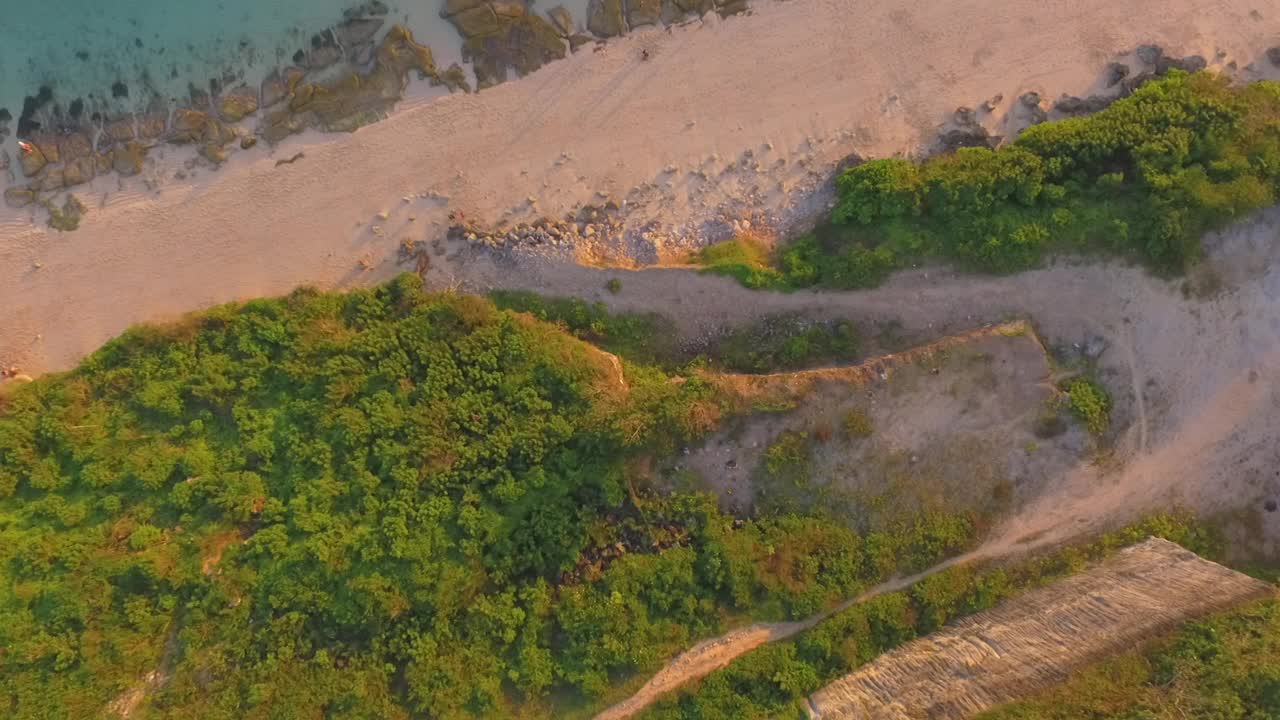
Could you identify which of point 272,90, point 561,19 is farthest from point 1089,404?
point 272,90

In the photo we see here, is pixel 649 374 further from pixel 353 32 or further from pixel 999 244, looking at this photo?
pixel 353 32

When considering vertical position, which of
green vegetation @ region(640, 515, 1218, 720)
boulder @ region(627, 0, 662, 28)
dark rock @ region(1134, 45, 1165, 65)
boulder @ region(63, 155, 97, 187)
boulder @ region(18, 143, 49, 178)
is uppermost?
boulder @ region(627, 0, 662, 28)

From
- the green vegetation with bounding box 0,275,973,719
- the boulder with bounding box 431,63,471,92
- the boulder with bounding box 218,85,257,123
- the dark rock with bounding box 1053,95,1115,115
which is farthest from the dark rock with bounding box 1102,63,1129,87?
the boulder with bounding box 218,85,257,123

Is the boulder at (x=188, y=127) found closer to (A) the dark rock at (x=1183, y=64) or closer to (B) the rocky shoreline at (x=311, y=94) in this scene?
(B) the rocky shoreline at (x=311, y=94)

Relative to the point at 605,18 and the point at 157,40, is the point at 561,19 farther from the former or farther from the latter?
the point at 157,40

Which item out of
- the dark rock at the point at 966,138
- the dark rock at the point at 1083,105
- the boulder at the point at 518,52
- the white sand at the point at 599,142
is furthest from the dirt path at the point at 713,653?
the boulder at the point at 518,52

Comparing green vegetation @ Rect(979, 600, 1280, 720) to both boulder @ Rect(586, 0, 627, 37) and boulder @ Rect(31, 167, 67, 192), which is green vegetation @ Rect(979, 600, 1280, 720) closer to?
boulder @ Rect(586, 0, 627, 37)

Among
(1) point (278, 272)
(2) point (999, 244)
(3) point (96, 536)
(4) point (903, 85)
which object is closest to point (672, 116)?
(4) point (903, 85)
